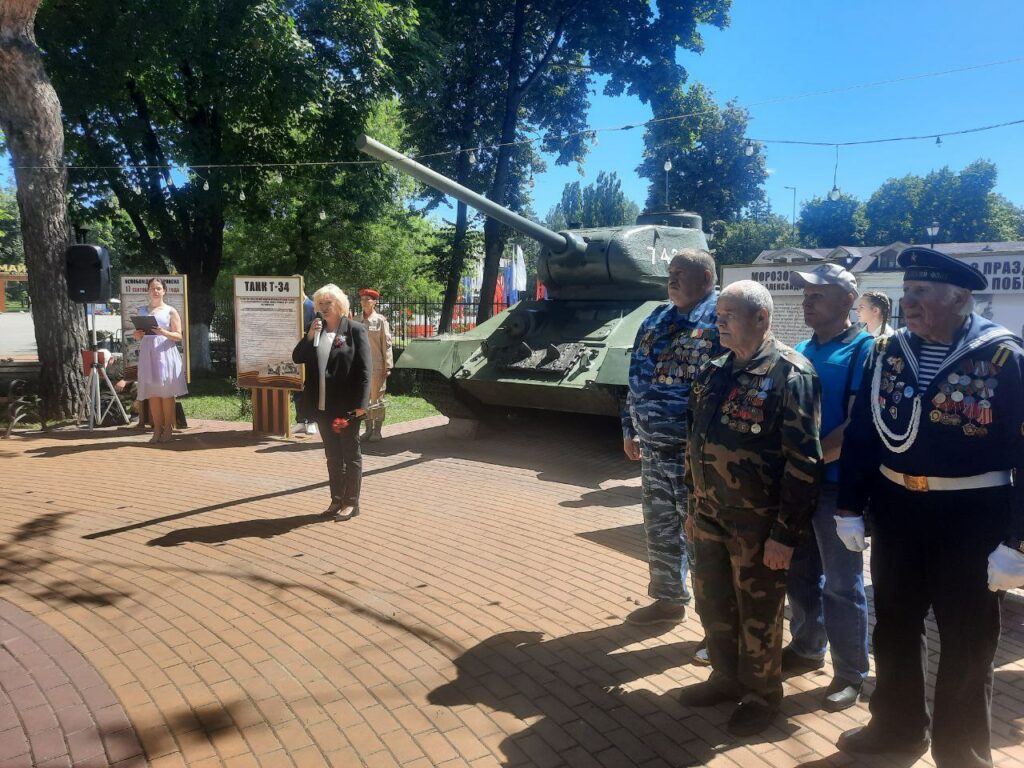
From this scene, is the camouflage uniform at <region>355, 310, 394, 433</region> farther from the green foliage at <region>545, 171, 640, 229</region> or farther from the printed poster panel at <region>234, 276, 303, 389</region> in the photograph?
the green foliage at <region>545, 171, 640, 229</region>

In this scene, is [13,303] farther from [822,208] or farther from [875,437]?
[875,437]

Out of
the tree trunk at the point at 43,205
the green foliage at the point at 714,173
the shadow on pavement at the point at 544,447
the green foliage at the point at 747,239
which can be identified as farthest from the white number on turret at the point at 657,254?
the green foliage at the point at 747,239

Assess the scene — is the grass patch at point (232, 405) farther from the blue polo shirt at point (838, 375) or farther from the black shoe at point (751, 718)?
the black shoe at point (751, 718)

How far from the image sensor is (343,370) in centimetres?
654

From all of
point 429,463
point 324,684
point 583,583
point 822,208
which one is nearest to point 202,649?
point 324,684

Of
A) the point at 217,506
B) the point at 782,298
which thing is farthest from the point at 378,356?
the point at 782,298

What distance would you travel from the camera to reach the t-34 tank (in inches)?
349

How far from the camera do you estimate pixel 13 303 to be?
2874 inches

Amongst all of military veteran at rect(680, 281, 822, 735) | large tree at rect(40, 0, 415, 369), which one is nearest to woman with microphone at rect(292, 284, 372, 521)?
military veteran at rect(680, 281, 822, 735)

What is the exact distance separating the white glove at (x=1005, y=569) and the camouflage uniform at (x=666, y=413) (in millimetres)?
1531

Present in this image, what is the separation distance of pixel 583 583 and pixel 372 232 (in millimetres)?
20485

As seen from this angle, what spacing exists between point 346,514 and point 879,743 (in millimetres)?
4571

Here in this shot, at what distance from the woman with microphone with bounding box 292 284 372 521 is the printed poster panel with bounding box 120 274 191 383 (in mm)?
5254

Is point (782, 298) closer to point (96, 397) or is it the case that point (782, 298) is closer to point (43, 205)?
point (96, 397)
